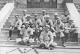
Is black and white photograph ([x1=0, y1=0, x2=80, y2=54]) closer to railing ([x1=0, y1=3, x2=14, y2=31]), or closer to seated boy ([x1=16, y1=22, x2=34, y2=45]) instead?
seated boy ([x1=16, y1=22, x2=34, y2=45])

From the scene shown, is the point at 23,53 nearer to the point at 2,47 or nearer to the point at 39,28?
the point at 2,47

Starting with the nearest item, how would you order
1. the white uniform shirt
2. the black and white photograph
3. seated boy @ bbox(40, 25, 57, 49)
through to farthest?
seated boy @ bbox(40, 25, 57, 49), the black and white photograph, the white uniform shirt

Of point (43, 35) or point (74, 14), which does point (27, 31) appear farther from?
point (74, 14)

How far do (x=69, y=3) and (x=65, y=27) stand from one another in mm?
4950

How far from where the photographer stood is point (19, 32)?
8.90 m

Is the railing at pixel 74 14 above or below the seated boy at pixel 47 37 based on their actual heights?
above

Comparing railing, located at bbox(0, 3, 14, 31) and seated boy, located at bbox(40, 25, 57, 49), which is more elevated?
railing, located at bbox(0, 3, 14, 31)

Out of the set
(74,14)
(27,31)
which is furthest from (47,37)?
(74,14)

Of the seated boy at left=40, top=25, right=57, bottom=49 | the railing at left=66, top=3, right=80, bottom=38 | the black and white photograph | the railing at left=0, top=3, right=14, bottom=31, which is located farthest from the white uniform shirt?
the railing at left=66, top=3, right=80, bottom=38

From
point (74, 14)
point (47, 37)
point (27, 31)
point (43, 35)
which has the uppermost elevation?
point (74, 14)

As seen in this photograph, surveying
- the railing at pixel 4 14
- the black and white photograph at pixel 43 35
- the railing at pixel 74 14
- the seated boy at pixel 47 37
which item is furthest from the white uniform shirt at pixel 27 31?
the railing at pixel 74 14

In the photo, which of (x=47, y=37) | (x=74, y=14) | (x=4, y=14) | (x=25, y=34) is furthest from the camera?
(x=4, y=14)

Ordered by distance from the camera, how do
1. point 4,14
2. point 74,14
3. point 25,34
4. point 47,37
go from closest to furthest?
point 47,37, point 25,34, point 74,14, point 4,14

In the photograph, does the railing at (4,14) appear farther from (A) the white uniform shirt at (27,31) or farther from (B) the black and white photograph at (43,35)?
(A) the white uniform shirt at (27,31)
